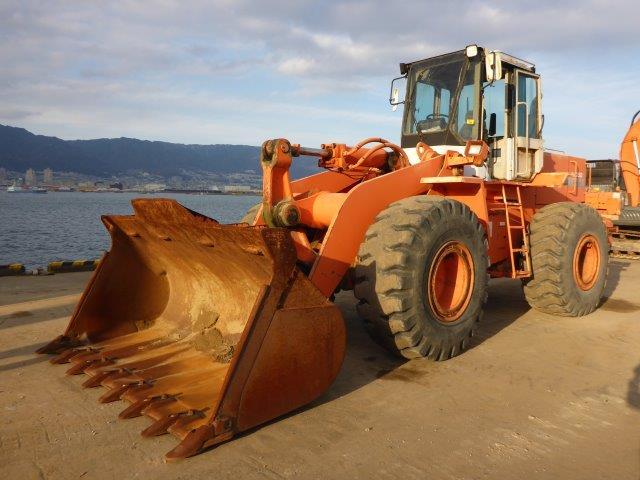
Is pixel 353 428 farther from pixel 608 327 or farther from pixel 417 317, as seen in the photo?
pixel 608 327

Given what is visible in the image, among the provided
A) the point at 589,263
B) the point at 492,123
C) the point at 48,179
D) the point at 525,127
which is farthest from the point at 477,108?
the point at 48,179

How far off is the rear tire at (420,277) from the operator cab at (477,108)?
1.77 m

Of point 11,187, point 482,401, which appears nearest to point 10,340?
point 482,401

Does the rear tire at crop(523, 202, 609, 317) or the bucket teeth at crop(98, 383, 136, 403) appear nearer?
the bucket teeth at crop(98, 383, 136, 403)

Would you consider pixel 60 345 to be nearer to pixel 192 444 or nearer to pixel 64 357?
pixel 64 357

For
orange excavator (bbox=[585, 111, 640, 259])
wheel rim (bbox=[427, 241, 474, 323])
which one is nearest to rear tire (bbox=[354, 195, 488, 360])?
wheel rim (bbox=[427, 241, 474, 323])

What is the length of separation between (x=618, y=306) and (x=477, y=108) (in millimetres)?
3625

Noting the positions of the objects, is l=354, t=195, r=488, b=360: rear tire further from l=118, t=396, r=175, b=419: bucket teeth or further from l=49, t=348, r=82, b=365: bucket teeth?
l=49, t=348, r=82, b=365: bucket teeth

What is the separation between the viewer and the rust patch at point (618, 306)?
7.11 metres

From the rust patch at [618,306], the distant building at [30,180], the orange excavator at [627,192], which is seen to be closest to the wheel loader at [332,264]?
the rust patch at [618,306]

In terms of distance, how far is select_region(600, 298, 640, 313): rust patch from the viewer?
711cm

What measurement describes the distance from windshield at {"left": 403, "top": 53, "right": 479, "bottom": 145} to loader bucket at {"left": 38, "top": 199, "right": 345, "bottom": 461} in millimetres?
3458

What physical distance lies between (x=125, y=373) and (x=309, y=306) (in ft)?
5.32

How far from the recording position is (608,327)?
242 inches
